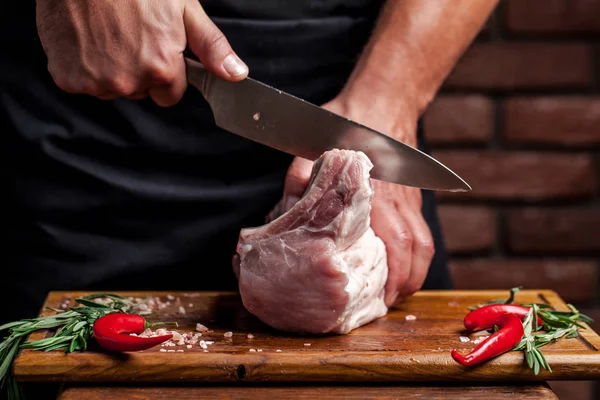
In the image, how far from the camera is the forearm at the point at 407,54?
67.1 inches

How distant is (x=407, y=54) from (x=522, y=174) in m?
0.92

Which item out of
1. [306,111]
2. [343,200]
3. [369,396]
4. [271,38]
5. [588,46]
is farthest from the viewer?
[588,46]

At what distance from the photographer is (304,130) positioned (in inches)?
61.7

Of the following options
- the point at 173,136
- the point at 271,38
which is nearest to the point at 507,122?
the point at 271,38

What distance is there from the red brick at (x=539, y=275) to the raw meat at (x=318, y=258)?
1176 millimetres

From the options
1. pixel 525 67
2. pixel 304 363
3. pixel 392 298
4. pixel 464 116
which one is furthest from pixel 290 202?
pixel 525 67

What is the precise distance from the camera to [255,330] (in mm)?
1460

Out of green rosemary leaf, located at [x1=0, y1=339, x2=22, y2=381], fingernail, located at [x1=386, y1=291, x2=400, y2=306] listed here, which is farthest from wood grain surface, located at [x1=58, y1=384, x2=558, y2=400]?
fingernail, located at [x1=386, y1=291, x2=400, y2=306]

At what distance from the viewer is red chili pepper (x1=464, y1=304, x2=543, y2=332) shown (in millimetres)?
1451

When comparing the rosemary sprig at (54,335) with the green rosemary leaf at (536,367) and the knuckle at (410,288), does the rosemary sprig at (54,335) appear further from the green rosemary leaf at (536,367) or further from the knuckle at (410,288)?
the green rosemary leaf at (536,367)

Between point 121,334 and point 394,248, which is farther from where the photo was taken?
point 394,248

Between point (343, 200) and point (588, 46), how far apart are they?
55.5 inches

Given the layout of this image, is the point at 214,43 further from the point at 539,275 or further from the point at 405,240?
the point at 539,275

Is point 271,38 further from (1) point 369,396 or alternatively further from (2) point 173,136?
(1) point 369,396
